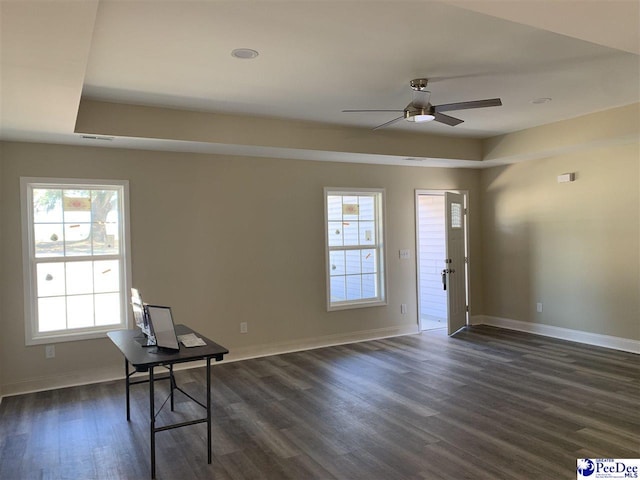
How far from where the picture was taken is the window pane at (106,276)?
191 inches

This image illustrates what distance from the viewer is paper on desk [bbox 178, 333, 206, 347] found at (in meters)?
3.21

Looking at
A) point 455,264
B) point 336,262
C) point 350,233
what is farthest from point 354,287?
point 455,264

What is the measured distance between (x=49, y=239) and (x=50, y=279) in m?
0.40

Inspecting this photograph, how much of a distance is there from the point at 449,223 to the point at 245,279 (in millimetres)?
3006

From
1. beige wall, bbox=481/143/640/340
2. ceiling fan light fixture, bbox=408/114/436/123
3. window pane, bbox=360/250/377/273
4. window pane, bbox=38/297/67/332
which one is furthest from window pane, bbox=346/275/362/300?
window pane, bbox=38/297/67/332

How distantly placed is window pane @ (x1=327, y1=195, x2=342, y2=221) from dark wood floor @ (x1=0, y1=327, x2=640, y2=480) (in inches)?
74.2

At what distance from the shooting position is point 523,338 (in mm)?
6215

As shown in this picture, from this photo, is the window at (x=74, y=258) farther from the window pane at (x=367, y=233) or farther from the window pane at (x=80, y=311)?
the window pane at (x=367, y=233)

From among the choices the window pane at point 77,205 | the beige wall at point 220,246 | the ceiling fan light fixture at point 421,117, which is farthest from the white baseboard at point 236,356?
the ceiling fan light fixture at point 421,117

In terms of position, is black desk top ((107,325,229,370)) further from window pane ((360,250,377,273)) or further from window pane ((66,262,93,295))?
window pane ((360,250,377,273))

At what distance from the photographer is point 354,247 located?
20.9 ft

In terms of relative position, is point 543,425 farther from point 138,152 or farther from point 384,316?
point 138,152

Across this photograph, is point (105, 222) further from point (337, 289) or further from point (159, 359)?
point (337, 289)
